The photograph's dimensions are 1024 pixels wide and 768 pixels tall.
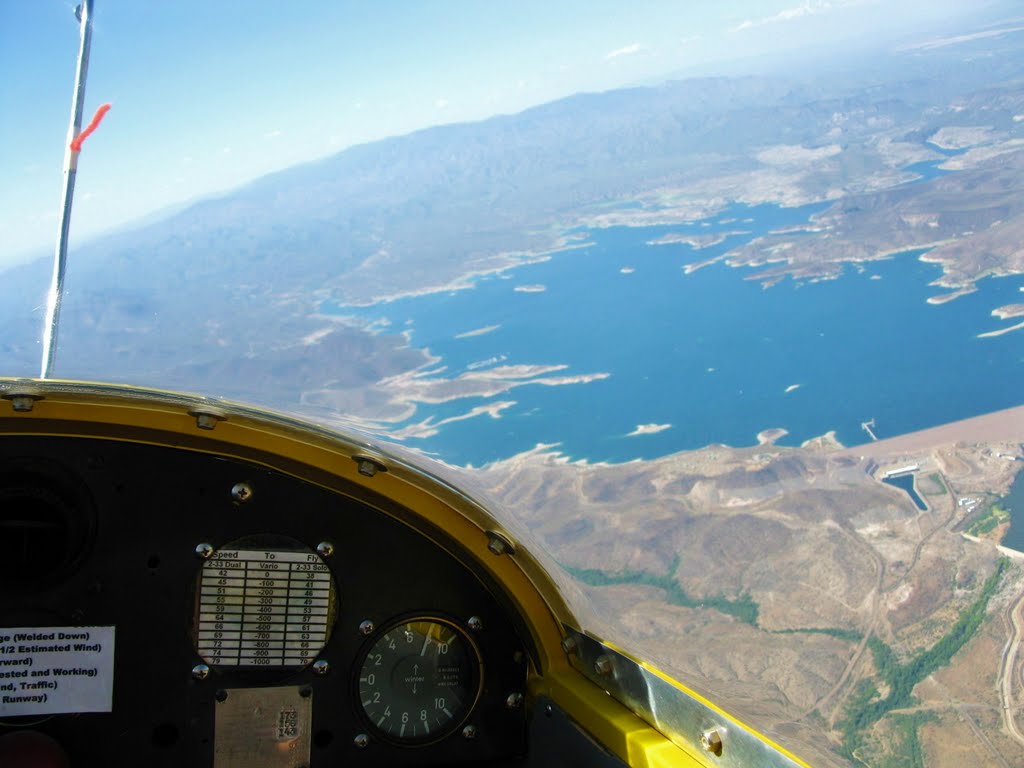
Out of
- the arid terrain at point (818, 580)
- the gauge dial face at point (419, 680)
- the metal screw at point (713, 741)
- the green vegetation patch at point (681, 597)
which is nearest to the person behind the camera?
the metal screw at point (713, 741)

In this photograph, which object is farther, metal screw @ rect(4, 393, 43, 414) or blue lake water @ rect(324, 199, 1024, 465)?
blue lake water @ rect(324, 199, 1024, 465)

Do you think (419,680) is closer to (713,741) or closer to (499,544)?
(499,544)

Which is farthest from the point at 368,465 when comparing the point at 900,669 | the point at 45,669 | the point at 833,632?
the point at 833,632

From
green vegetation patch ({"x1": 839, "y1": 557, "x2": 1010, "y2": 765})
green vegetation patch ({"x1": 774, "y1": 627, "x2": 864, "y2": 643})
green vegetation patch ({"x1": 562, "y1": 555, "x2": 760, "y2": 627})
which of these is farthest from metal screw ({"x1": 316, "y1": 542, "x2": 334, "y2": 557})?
green vegetation patch ({"x1": 774, "y1": 627, "x2": 864, "y2": 643})

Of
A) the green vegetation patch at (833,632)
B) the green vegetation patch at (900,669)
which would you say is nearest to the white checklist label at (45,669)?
the green vegetation patch at (900,669)

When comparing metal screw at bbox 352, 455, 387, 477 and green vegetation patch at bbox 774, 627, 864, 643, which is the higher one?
metal screw at bbox 352, 455, 387, 477

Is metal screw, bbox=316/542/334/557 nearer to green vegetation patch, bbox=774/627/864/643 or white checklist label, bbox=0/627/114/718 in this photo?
white checklist label, bbox=0/627/114/718

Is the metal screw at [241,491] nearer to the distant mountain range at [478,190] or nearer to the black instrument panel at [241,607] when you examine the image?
the black instrument panel at [241,607]

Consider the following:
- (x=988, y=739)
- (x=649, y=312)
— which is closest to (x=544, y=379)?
(x=649, y=312)
